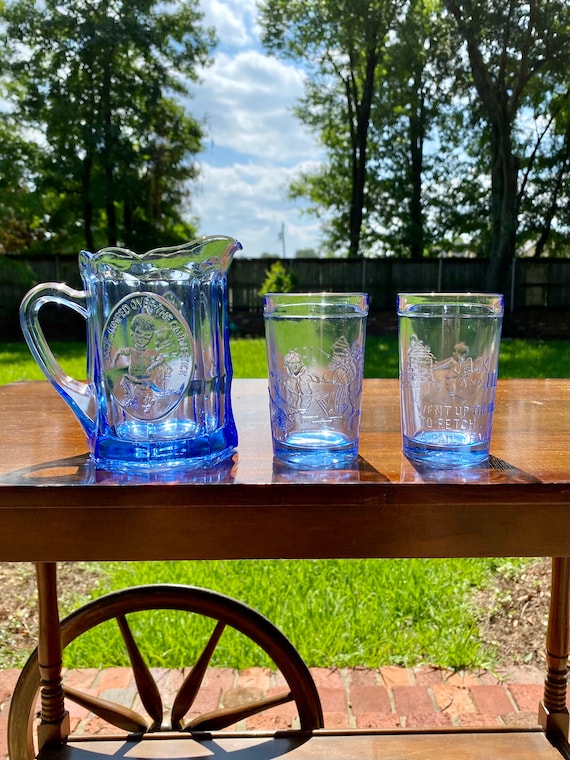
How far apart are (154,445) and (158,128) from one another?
11351mm

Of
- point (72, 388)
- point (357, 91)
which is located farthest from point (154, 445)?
point (357, 91)

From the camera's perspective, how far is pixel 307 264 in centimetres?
980

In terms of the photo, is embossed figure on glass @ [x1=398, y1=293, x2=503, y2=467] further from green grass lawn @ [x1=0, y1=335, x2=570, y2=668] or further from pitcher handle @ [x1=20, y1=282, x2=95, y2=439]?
green grass lawn @ [x1=0, y1=335, x2=570, y2=668]

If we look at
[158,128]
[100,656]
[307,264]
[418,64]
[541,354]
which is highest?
[418,64]

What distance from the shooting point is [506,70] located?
8688 mm

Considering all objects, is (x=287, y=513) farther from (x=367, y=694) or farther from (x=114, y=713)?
(x=367, y=694)

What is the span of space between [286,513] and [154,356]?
20 centimetres

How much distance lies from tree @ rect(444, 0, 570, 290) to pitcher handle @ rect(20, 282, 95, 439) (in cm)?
851

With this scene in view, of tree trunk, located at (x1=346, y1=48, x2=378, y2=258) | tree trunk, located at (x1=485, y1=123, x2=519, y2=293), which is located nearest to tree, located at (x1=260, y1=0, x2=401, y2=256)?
tree trunk, located at (x1=346, y1=48, x2=378, y2=258)

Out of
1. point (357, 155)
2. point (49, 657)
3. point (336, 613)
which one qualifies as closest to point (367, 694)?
point (336, 613)

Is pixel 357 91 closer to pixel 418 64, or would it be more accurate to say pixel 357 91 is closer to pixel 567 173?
pixel 418 64

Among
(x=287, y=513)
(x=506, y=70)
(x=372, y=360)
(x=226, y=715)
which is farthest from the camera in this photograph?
(x=506, y=70)

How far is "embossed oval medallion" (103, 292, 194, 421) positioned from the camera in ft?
2.01

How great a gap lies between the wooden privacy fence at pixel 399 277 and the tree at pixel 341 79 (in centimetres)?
159
